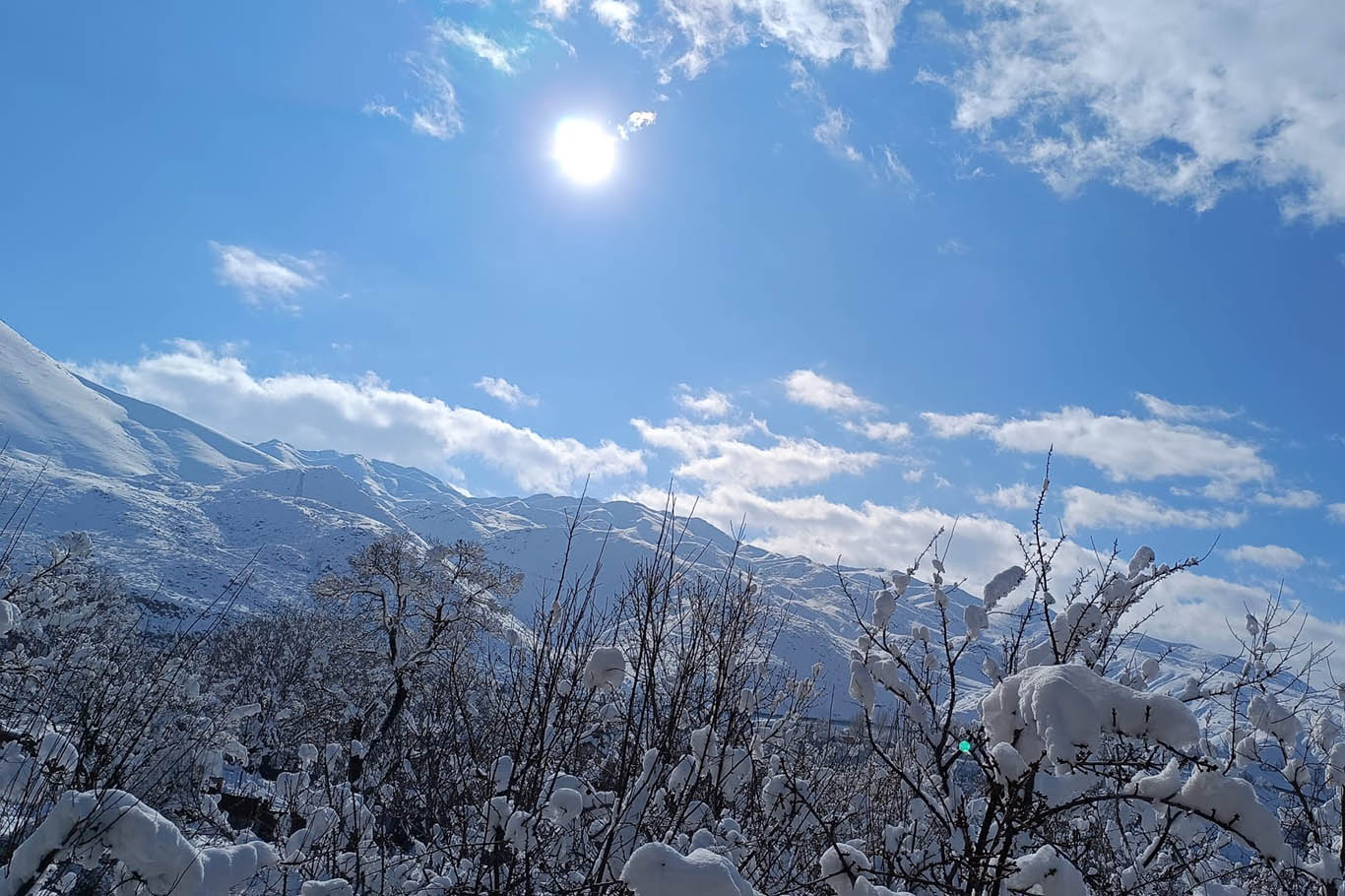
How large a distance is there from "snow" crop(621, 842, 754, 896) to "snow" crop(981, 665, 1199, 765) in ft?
3.23

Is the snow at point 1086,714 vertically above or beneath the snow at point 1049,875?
above

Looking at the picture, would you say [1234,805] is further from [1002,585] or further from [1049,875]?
[1002,585]

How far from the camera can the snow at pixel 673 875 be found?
2.12m

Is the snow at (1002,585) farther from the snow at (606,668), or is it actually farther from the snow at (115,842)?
the snow at (115,842)

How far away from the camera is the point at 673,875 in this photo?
215cm

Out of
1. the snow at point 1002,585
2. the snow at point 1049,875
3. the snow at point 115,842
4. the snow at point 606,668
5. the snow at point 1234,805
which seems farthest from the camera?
the snow at point 1002,585

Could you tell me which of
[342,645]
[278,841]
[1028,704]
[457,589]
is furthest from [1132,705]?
[342,645]

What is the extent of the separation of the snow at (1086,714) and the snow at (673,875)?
0.98 meters

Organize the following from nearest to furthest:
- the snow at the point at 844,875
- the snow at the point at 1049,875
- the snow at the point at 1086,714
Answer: the snow at the point at 1086,714 < the snow at the point at 1049,875 < the snow at the point at 844,875

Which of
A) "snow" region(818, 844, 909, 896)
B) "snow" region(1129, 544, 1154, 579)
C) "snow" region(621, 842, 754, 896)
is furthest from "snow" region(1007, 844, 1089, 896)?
"snow" region(1129, 544, 1154, 579)

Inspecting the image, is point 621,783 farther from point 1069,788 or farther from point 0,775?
point 0,775

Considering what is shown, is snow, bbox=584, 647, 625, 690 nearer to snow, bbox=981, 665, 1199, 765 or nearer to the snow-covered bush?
the snow-covered bush

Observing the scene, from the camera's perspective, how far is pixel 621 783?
141 inches

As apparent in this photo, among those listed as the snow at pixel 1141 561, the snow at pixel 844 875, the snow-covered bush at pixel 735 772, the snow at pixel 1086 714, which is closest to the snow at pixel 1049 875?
the snow-covered bush at pixel 735 772
